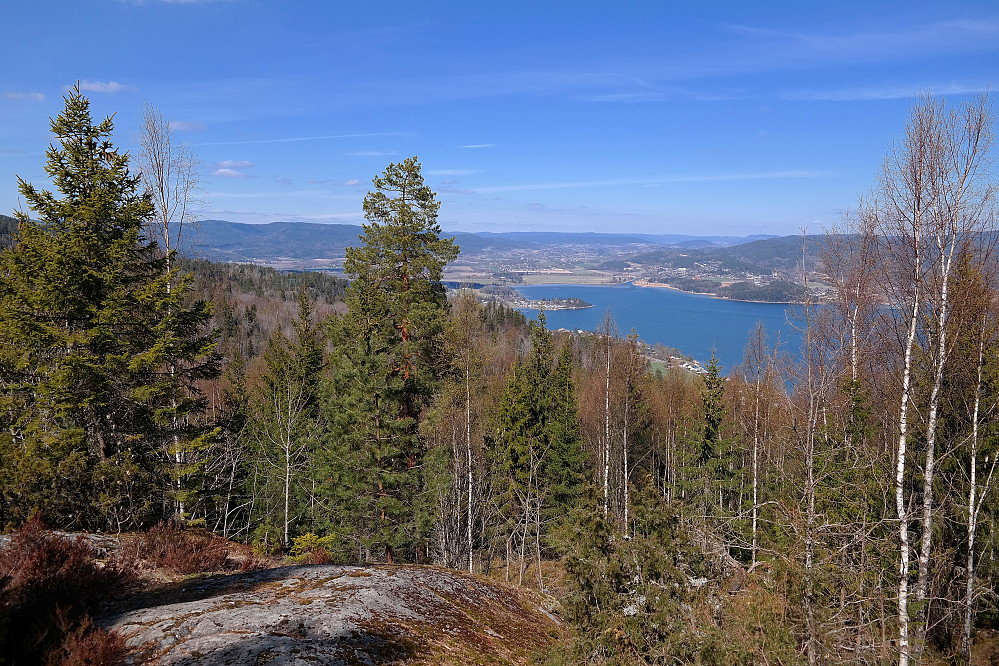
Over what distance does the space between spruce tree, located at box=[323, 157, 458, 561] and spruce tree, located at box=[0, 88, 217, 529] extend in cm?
410

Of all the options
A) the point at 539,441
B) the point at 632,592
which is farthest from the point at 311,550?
the point at 539,441

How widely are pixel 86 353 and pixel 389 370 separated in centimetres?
714

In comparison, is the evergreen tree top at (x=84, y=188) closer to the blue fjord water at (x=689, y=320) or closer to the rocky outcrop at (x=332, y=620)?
the rocky outcrop at (x=332, y=620)

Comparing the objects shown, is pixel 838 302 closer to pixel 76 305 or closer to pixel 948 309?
pixel 948 309

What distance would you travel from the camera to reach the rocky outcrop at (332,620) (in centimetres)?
440

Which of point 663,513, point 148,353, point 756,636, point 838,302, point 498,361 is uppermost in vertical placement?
point 838,302

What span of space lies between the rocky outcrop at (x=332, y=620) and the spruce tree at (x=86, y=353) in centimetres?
702

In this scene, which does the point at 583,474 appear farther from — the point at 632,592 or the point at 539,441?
the point at 539,441

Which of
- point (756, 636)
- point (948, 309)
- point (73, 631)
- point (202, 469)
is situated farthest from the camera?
point (202, 469)

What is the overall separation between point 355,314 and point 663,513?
15507 millimetres

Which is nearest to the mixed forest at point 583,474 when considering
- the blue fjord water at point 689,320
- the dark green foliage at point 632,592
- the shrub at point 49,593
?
the dark green foliage at point 632,592

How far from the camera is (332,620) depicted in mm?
4945

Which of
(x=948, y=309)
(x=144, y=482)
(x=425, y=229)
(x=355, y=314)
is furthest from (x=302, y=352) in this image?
(x=948, y=309)

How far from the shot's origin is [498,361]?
50.7 meters
